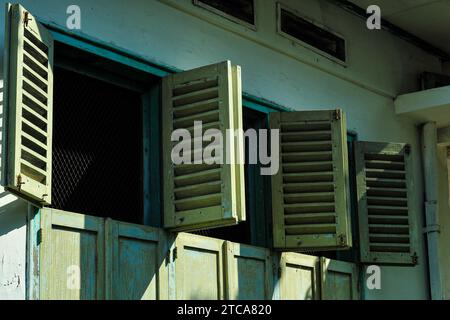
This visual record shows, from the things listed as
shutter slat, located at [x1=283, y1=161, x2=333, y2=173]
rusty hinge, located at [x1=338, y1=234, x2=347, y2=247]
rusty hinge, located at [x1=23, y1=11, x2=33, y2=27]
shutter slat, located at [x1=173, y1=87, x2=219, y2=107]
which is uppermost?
Result: rusty hinge, located at [x1=23, y1=11, x2=33, y2=27]

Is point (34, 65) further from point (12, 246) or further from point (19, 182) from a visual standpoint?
point (12, 246)

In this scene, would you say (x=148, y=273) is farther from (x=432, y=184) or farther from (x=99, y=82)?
(x=432, y=184)

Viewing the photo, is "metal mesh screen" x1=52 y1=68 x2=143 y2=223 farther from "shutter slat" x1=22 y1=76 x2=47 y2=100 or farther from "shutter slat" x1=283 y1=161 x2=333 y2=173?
"shutter slat" x1=283 y1=161 x2=333 y2=173

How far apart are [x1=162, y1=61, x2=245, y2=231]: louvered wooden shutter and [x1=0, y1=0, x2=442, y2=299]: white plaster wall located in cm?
37

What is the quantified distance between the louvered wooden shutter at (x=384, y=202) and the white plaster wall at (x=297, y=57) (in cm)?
18

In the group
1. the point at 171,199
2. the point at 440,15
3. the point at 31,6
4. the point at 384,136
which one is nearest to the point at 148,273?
the point at 171,199

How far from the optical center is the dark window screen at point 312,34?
8492 mm

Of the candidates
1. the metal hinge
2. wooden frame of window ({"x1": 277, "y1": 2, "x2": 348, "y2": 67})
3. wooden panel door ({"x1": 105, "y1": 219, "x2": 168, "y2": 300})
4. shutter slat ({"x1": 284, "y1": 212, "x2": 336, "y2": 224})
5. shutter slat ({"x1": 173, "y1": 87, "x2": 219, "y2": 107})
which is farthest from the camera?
wooden frame of window ({"x1": 277, "y1": 2, "x2": 348, "y2": 67})

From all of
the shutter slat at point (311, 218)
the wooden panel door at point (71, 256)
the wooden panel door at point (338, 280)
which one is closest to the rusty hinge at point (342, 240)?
the shutter slat at point (311, 218)

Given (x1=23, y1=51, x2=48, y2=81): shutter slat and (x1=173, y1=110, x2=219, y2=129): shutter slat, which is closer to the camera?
(x1=23, y1=51, x2=48, y2=81): shutter slat

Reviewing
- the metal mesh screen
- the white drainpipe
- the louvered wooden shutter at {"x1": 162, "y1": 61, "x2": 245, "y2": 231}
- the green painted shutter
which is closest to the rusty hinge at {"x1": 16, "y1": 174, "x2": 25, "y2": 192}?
the metal mesh screen

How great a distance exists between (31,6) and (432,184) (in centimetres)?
436

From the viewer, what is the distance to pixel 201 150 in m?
6.74

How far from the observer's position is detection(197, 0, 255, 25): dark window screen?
25.6 feet
